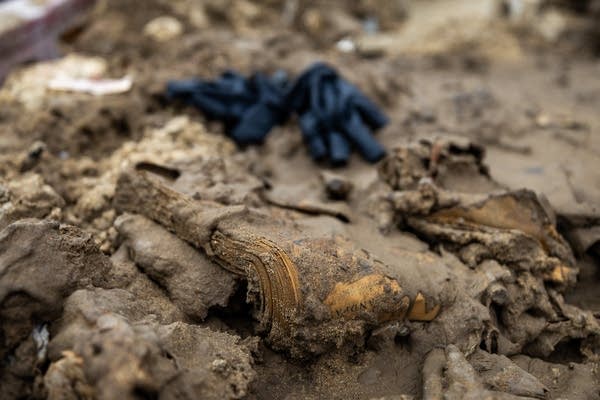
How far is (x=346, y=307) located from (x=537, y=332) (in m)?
0.92

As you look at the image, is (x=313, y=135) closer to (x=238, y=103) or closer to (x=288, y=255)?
(x=238, y=103)

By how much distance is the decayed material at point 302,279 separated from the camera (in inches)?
70.9

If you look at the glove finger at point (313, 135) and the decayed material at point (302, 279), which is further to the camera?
the glove finger at point (313, 135)

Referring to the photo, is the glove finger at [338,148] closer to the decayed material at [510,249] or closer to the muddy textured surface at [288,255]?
the muddy textured surface at [288,255]

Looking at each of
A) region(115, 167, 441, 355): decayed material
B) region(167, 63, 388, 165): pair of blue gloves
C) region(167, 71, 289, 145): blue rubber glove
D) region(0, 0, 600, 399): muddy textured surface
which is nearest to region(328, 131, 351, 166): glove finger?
region(167, 63, 388, 165): pair of blue gloves

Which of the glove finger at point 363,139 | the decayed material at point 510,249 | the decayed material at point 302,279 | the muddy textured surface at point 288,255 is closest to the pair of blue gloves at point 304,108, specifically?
the glove finger at point 363,139

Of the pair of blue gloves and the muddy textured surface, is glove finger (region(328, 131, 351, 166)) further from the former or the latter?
the muddy textured surface

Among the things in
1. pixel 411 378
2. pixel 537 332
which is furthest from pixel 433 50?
pixel 411 378

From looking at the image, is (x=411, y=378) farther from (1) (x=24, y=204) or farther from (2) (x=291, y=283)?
(1) (x=24, y=204)

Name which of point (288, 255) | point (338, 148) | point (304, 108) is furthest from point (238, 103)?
point (288, 255)

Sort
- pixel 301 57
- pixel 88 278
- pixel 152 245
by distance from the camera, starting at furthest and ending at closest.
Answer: pixel 301 57 < pixel 152 245 < pixel 88 278

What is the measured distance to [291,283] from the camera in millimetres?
1785

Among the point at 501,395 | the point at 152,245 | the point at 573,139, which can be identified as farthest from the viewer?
the point at 573,139

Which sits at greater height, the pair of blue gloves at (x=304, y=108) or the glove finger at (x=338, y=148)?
the pair of blue gloves at (x=304, y=108)
